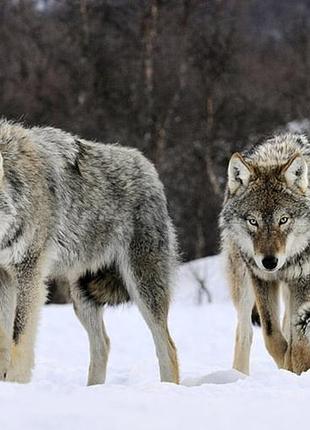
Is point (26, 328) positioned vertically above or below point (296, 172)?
below

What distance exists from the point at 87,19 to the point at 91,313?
11.6m

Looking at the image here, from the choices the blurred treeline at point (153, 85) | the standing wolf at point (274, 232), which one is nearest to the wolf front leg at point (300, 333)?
the standing wolf at point (274, 232)

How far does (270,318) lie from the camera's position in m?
5.92

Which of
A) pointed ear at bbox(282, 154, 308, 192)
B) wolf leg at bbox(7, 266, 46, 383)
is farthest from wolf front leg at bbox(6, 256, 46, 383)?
pointed ear at bbox(282, 154, 308, 192)

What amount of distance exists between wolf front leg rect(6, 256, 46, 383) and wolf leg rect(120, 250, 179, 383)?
2.91ft

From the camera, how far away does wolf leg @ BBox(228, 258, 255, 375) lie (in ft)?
21.7

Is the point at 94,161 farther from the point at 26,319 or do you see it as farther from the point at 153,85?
the point at 153,85

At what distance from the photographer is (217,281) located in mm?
14977

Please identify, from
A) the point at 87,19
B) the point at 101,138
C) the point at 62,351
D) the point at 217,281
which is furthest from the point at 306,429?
the point at 87,19

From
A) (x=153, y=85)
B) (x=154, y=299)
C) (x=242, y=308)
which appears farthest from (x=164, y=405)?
(x=153, y=85)

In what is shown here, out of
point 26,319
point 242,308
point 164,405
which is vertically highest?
point 242,308

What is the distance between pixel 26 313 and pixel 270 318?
154 centimetres

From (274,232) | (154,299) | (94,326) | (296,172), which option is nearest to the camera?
(274,232)

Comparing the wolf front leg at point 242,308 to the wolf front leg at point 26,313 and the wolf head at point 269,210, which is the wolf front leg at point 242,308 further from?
the wolf front leg at point 26,313
